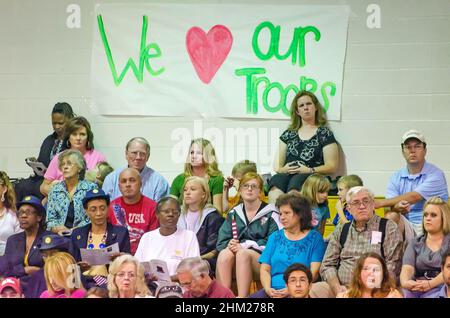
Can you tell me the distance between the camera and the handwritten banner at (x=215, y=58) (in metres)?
7.47

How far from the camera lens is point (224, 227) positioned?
6.58m

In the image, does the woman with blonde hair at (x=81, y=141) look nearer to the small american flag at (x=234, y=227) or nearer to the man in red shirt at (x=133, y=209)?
the man in red shirt at (x=133, y=209)

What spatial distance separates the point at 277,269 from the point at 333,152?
1285 millimetres

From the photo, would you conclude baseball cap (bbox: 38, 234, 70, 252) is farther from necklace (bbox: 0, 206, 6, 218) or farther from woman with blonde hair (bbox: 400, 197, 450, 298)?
woman with blonde hair (bbox: 400, 197, 450, 298)

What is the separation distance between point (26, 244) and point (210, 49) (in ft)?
6.41

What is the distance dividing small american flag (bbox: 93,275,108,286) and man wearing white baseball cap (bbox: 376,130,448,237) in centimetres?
177

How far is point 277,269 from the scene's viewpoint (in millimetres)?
6285

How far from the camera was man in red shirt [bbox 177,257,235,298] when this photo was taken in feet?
20.2

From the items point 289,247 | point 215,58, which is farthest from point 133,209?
point 215,58

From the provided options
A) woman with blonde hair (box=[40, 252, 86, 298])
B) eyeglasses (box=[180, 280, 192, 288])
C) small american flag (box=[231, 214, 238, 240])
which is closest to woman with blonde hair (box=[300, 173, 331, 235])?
small american flag (box=[231, 214, 238, 240])

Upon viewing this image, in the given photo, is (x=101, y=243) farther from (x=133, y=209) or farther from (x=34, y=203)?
(x=34, y=203)

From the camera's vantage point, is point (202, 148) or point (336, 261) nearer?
point (336, 261)

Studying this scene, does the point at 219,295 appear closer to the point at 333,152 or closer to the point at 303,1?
the point at 333,152

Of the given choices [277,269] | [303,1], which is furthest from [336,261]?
[303,1]
